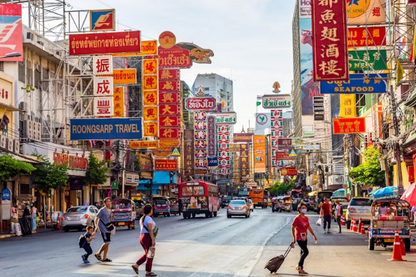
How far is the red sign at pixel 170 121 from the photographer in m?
61.5

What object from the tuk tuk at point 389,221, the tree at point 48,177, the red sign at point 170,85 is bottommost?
the tuk tuk at point 389,221

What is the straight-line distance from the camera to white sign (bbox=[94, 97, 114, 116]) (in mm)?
43906

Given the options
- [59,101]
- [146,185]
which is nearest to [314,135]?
[146,185]

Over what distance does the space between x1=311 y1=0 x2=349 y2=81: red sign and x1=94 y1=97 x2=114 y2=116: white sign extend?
20.9m

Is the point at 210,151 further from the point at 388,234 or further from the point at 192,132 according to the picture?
the point at 388,234

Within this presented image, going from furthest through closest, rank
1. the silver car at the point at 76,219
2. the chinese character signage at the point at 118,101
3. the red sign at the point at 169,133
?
the red sign at the point at 169,133 → the chinese character signage at the point at 118,101 → the silver car at the point at 76,219

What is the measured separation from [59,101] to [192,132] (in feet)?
245

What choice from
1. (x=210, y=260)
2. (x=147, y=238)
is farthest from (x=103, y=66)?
(x=147, y=238)

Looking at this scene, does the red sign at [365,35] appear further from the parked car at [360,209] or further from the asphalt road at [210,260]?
the asphalt road at [210,260]

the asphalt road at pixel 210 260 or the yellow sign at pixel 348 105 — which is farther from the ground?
the yellow sign at pixel 348 105

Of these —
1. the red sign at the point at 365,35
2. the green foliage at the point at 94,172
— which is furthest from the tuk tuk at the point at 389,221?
the green foliage at the point at 94,172

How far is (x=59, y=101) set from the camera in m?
51.2

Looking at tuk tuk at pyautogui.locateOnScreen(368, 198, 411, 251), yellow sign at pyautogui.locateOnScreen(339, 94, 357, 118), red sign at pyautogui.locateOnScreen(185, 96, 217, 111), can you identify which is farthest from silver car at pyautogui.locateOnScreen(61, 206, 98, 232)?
red sign at pyautogui.locateOnScreen(185, 96, 217, 111)

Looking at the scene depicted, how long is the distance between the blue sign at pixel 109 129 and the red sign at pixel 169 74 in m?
20.8
